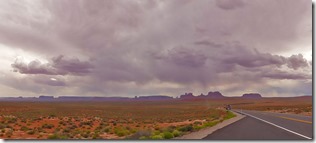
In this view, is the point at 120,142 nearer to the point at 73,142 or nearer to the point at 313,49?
the point at 73,142

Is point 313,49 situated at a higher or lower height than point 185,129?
higher

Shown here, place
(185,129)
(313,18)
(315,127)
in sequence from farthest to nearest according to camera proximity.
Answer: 1. (185,129)
2. (315,127)
3. (313,18)

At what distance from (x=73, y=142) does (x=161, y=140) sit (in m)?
4.64

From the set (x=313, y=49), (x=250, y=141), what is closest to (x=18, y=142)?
(x=250, y=141)

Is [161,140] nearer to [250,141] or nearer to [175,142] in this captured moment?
[175,142]

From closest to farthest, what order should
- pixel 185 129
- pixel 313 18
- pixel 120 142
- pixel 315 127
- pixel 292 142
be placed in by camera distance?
pixel 292 142 < pixel 120 142 < pixel 313 18 < pixel 315 127 < pixel 185 129

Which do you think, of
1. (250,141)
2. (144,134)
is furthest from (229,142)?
(144,134)

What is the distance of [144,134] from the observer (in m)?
18.1

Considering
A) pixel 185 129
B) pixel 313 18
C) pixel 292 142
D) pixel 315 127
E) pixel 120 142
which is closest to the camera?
pixel 292 142

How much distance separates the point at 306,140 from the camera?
1575cm

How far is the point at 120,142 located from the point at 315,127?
38.9 feet

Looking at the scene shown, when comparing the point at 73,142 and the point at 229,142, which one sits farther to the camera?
the point at 73,142

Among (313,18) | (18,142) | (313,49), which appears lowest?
(18,142)

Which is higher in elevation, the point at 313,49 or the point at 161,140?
the point at 313,49
